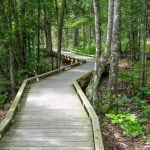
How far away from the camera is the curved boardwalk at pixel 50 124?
7520 millimetres

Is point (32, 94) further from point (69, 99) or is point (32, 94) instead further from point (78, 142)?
point (78, 142)

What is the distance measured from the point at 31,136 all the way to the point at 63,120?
5.55 feet

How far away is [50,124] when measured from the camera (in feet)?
30.1

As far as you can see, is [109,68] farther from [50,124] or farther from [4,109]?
[50,124]

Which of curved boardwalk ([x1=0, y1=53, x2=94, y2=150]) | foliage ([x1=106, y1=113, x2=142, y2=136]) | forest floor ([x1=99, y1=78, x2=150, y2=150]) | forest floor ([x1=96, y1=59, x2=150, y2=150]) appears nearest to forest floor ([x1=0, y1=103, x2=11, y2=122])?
curved boardwalk ([x1=0, y1=53, x2=94, y2=150])

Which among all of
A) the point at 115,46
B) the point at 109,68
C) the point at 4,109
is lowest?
the point at 4,109

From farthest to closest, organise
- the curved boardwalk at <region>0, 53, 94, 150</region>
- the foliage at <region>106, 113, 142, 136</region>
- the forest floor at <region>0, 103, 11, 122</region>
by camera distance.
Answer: the forest floor at <region>0, 103, 11, 122</region> < the foliage at <region>106, 113, 142, 136</region> < the curved boardwalk at <region>0, 53, 94, 150</region>

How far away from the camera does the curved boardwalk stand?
752 centimetres

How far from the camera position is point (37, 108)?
36.3 feet

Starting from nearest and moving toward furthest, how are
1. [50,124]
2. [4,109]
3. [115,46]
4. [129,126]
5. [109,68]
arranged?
1. [50,124]
2. [129,126]
3. [115,46]
4. [4,109]
5. [109,68]

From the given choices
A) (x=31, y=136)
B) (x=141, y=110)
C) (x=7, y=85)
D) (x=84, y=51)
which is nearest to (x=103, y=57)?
(x=141, y=110)

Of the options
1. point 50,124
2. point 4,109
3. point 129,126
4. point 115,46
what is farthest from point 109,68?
point 50,124

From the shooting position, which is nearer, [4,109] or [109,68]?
[4,109]

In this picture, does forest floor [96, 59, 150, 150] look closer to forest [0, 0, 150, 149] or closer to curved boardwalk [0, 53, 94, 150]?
forest [0, 0, 150, 149]
